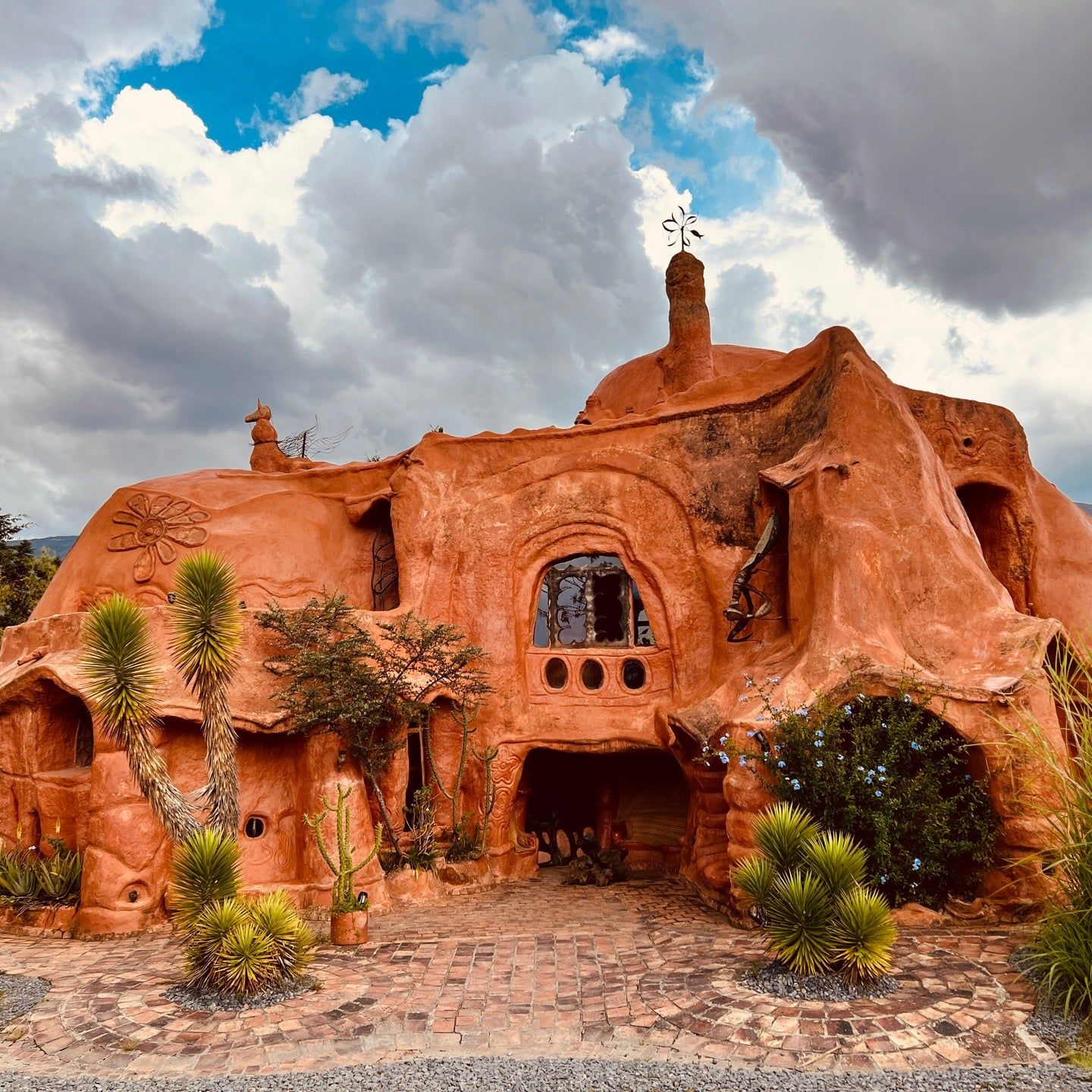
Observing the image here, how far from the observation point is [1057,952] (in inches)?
276

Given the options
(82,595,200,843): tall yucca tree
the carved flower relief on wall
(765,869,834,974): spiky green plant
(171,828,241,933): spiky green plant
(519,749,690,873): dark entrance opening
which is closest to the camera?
(765,869,834,974): spiky green plant

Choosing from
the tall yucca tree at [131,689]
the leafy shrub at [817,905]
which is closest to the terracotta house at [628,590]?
the leafy shrub at [817,905]

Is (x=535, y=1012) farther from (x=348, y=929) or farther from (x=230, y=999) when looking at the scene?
(x=348, y=929)

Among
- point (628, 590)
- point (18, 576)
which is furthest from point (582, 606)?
point (18, 576)

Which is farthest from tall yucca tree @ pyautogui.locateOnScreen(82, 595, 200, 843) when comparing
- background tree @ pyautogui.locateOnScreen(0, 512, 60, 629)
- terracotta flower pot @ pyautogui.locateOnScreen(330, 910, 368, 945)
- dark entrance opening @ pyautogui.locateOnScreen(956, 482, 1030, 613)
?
background tree @ pyautogui.locateOnScreen(0, 512, 60, 629)

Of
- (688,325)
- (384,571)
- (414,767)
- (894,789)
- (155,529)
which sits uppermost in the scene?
(688,325)

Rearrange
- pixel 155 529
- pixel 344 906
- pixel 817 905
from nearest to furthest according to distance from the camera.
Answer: pixel 817 905 < pixel 344 906 < pixel 155 529

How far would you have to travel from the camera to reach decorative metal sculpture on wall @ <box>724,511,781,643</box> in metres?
13.0

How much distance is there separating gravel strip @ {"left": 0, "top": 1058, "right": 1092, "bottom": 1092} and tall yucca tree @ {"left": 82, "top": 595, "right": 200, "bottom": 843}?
253cm

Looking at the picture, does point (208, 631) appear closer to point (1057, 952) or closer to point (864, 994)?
point (864, 994)

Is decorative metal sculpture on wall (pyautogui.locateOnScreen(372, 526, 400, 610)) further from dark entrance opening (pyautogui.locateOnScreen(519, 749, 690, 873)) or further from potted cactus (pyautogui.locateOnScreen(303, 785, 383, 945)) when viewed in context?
potted cactus (pyautogui.locateOnScreen(303, 785, 383, 945))

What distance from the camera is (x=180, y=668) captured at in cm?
902

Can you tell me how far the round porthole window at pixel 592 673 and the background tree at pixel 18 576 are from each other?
1801 cm

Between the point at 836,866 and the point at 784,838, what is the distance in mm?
706
